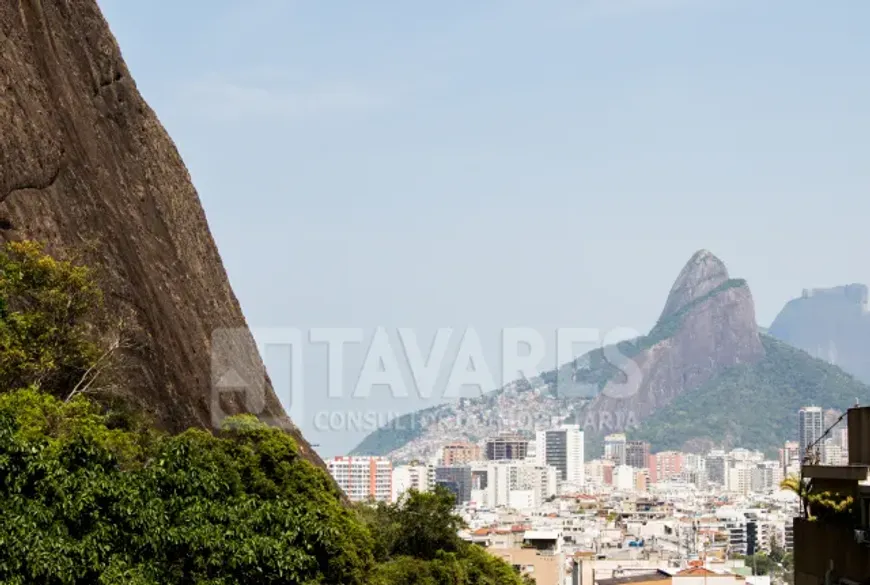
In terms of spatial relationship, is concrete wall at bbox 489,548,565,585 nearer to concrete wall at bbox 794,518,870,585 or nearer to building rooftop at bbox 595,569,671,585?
building rooftop at bbox 595,569,671,585

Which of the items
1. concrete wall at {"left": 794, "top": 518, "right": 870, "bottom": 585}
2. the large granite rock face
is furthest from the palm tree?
the large granite rock face

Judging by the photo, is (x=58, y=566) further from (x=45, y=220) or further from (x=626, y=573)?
(x=626, y=573)

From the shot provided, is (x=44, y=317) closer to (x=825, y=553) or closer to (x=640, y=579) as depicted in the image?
(x=825, y=553)

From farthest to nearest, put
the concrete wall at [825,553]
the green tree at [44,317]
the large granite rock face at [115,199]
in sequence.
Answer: the large granite rock face at [115,199] → the green tree at [44,317] → the concrete wall at [825,553]

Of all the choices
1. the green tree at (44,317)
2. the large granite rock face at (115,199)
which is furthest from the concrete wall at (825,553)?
the large granite rock face at (115,199)

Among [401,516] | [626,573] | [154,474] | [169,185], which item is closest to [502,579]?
[401,516]

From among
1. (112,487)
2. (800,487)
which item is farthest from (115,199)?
(800,487)

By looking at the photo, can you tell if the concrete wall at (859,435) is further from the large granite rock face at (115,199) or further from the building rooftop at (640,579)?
the building rooftop at (640,579)
